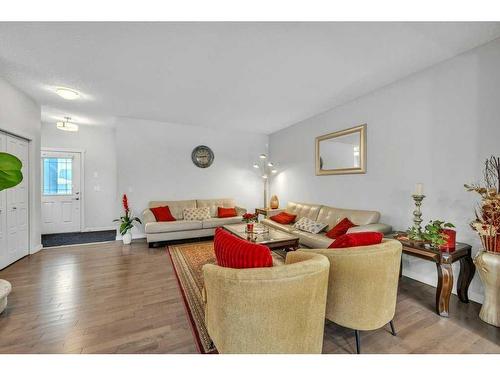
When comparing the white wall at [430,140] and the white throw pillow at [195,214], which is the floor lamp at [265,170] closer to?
the white throw pillow at [195,214]

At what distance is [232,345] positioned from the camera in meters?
1.11

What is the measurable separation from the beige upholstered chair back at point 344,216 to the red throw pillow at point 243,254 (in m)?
2.36

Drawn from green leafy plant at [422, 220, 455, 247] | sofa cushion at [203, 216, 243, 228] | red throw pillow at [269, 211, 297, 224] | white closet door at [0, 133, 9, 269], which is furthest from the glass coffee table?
white closet door at [0, 133, 9, 269]

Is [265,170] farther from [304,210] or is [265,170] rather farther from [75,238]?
[75,238]

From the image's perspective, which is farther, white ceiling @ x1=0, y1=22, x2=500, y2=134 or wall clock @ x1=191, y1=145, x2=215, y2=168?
wall clock @ x1=191, y1=145, x2=215, y2=168

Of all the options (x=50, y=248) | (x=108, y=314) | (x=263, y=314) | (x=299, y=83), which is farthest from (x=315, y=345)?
(x=50, y=248)

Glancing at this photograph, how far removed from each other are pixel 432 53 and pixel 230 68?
2.18 m

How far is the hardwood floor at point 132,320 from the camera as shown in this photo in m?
1.55

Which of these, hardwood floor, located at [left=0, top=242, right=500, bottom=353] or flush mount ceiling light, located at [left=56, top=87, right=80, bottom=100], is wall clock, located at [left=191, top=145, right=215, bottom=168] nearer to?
flush mount ceiling light, located at [left=56, top=87, right=80, bottom=100]

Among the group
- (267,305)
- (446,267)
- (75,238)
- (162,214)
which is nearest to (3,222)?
(75,238)

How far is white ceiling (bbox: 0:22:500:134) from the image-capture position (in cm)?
187

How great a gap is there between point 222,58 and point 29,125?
3.53m

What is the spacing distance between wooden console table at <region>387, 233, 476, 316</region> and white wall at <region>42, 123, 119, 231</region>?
5866 millimetres

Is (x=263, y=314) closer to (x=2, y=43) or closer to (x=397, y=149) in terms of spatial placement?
(x=397, y=149)
